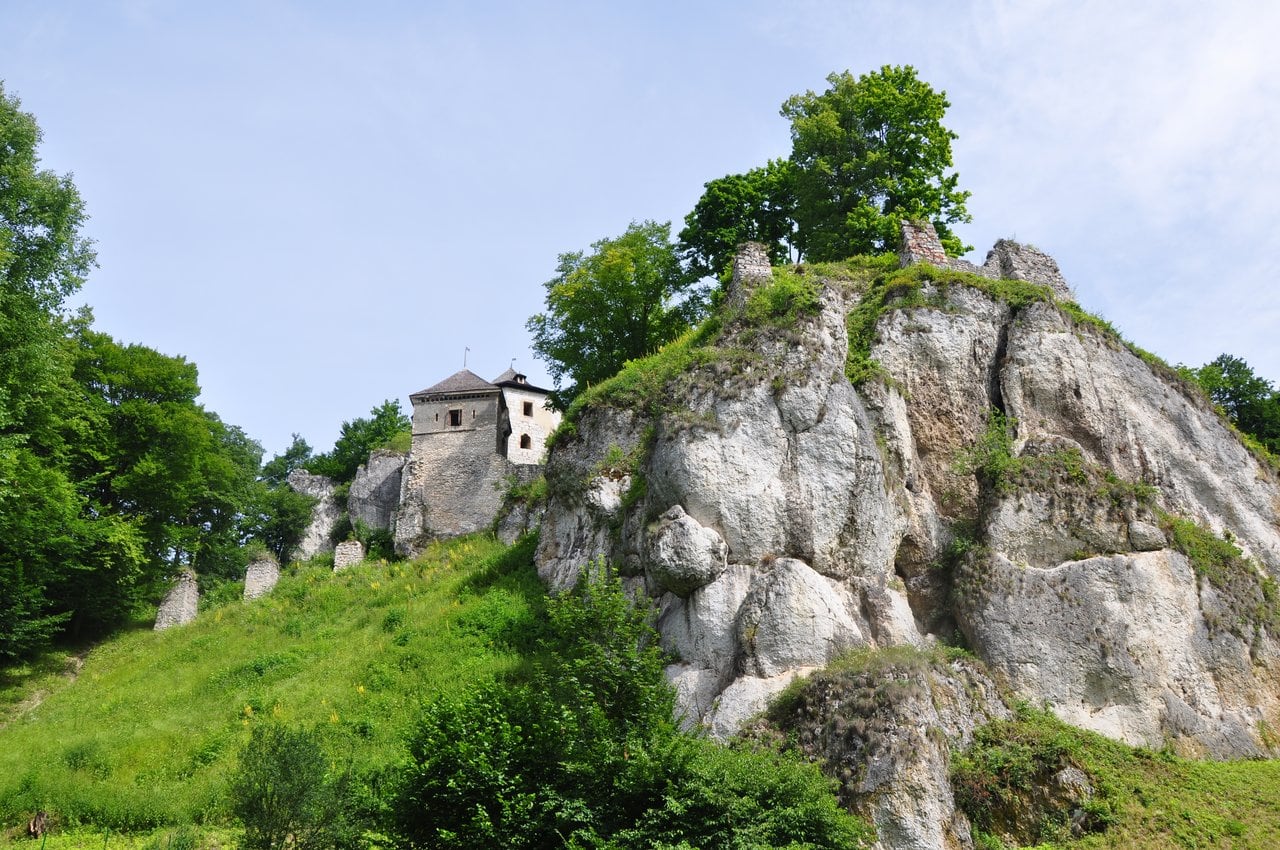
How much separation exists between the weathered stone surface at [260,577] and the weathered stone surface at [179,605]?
2.06m

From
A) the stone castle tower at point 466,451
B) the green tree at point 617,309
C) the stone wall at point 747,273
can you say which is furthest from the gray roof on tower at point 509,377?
the stone wall at point 747,273

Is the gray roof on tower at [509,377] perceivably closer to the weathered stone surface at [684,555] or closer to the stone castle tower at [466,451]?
the stone castle tower at [466,451]

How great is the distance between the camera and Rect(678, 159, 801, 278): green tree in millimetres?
33812

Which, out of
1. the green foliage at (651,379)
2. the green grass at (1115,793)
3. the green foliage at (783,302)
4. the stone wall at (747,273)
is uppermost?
the stone wall at (747,273)

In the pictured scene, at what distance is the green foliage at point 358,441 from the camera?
5178 cm

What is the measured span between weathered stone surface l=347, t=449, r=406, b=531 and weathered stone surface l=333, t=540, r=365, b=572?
14.5 ft

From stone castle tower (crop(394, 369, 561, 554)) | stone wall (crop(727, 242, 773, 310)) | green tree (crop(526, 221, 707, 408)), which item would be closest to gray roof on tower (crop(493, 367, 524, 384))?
stone castle tower (crop(394, 369, 561, 554))

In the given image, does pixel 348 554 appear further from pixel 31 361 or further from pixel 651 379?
pixel 651 379

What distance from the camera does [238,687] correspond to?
2294 cm

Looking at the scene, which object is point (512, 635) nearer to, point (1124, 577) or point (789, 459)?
point (789, 459)

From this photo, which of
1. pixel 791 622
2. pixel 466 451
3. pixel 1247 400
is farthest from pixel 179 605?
pixel 1247 400

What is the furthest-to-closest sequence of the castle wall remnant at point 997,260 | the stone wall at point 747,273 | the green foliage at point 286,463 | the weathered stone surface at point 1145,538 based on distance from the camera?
the green foliage at point 286,463 < the castle wall remnant at point 997,260 < the stone wall at point 747,273 < the weathered stone surface at point 1145,538

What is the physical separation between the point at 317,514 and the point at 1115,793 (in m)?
38.8

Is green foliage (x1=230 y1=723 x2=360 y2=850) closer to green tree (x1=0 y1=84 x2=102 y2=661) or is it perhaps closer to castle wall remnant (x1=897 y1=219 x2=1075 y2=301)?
green tree (x1=0 y1=84 x2=102 y2=661)
